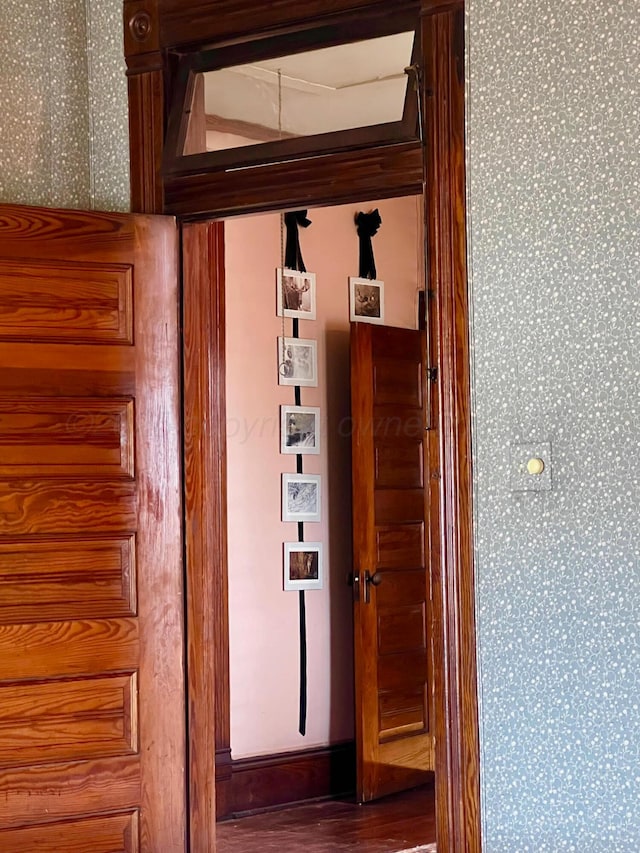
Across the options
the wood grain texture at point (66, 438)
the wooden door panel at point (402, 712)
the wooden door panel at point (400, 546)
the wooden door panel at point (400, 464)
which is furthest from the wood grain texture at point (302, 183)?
the wooden door panel at point (402, 712)

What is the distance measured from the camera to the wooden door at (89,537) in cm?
355

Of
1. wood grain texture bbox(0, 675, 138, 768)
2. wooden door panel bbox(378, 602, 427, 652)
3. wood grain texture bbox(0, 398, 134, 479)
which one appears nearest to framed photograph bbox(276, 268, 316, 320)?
wooden door panel bbox(378, 602, 427, 652)

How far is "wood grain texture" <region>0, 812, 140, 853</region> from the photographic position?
3.50 m

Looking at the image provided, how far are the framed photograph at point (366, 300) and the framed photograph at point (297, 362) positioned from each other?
0.33 m

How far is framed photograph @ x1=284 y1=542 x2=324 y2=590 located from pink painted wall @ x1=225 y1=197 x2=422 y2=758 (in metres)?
0.04

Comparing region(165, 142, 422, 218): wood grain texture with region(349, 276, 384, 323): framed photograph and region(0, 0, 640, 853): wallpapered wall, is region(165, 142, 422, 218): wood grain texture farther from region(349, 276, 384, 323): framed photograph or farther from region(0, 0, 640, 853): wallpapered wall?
region(349, 276, 384, 323): framed photograph

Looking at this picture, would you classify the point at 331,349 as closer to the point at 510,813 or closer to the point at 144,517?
the point at 144,517

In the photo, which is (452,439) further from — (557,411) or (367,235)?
(367,235)

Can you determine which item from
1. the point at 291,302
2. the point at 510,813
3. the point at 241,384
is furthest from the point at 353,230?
the point at 510,813

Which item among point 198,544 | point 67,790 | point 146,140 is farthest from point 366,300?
point 67,790

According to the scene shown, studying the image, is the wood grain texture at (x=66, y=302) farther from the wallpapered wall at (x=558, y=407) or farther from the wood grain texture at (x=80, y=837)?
Answer: the wood grain texture at (x=80, y=837)

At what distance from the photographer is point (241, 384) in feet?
17.7

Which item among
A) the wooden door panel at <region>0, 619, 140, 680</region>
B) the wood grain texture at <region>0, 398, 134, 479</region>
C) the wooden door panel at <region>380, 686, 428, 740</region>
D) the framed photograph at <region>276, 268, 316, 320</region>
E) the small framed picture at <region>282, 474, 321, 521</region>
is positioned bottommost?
the wooden door panel at <region>380, 686, 428, 740</region>

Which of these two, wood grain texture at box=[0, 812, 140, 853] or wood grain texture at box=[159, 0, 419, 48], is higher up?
wood grain texture at box=[159, 0, 419, 48]
